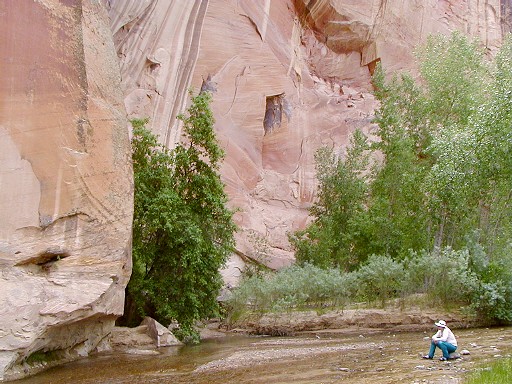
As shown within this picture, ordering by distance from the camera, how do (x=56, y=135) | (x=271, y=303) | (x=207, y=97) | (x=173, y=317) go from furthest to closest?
(x=271, y=303) < (x=207, y=97) < (x=173, y=317) < (x=56, y=135)

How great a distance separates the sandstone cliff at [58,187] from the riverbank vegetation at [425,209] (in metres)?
8.20

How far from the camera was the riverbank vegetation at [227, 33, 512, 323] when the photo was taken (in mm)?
18125

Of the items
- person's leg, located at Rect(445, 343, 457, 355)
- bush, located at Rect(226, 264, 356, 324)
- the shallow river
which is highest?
bush, located at Rect(226, 264, 356, 324)

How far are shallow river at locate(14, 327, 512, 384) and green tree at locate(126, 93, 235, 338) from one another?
6.65ft

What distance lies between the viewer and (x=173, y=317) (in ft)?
54.7

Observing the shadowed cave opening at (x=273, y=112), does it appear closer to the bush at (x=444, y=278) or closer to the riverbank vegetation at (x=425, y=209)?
the riverbank vegetation at (x=425, y=209)

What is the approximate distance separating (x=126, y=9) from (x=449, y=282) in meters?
15.5

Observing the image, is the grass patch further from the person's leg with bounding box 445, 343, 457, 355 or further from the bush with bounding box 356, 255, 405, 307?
the bush with bounding box 356, 255, 405, 307

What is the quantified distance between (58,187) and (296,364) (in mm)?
5829

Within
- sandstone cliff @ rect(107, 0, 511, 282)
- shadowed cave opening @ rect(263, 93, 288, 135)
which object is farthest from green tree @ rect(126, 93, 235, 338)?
shadowed cave opening @ rect(263, 93, 288, 135)

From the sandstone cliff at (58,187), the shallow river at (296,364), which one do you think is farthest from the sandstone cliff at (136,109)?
the shallow river at (296,364)

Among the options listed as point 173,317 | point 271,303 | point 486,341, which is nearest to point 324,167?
point 271,303

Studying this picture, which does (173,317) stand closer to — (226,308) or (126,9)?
(226,308)

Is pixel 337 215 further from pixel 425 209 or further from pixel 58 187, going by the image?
pixel 58 187
